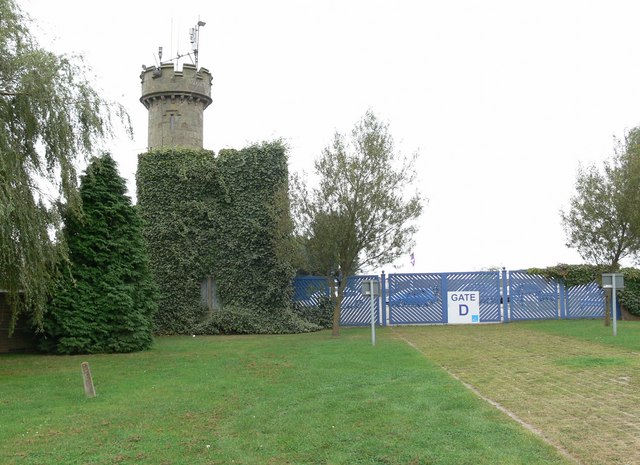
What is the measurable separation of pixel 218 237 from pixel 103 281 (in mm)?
7589

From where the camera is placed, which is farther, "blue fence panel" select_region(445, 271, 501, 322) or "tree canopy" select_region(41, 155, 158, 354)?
"blue fence panel" select_region(445, 271, 501, 322)

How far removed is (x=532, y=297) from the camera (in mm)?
25750

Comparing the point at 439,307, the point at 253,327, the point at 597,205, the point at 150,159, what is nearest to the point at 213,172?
the point at 150,159

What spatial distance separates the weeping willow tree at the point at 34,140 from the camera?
11619 mm

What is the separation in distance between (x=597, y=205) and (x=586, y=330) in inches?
165

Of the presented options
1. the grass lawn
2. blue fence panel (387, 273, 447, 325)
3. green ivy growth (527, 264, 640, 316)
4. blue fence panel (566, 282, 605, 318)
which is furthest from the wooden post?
blue fence panel (566, 282, 605, 318)

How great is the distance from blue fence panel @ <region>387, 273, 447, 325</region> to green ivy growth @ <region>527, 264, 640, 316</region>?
13.2 ft

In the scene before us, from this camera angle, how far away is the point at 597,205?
20.7m

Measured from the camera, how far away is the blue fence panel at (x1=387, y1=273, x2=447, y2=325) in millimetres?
25406

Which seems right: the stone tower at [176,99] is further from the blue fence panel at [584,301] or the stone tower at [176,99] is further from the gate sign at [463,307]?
the blue fence panel at [584,301]

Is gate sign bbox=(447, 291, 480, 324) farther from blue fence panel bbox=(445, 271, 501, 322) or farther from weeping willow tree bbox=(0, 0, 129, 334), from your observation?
weeping willow tree bbox=(0, 0, 129, 334)

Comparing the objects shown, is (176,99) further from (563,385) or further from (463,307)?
(563,385)

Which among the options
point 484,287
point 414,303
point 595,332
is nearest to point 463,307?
point 484,287

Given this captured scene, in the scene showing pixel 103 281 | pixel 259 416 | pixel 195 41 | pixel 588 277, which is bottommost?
pixel 259 416
